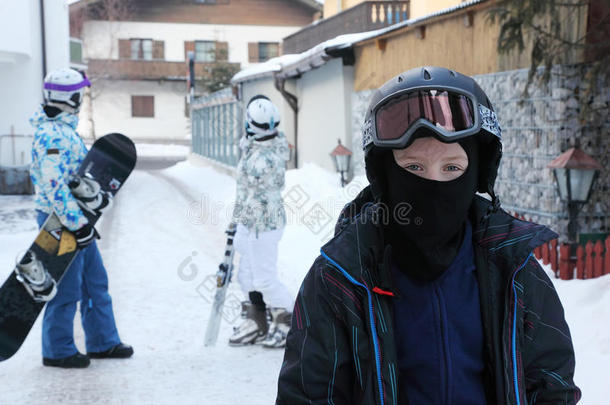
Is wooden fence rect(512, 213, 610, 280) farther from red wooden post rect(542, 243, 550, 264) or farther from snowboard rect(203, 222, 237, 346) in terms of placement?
snowboard rect(203, 222, 237, 346)

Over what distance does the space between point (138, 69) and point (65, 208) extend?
118 feet

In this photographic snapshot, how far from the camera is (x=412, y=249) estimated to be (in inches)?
71.2

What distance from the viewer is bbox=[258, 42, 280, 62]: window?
40.2 m

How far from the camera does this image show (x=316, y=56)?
562 inches

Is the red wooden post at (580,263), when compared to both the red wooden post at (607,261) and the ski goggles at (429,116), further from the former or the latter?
the ski goggles at (429,116)

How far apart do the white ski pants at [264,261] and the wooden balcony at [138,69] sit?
3366 cm

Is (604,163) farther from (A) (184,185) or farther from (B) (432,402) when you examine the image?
(A) (184,185)

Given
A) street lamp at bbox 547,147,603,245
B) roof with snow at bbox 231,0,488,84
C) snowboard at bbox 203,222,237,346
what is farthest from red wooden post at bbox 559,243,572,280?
roof with snow at bbox 231,0,488,84

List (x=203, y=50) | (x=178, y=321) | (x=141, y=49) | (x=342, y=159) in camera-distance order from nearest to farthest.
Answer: (x=178, y=321), (x=342, y=159), (x=141, y=49), (x=203, y=50)

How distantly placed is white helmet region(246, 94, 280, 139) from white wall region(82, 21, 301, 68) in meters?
35.1

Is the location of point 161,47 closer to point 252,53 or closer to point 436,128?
point 252,53

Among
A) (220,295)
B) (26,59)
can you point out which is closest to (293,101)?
(26,59)

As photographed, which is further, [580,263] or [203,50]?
[203,50]

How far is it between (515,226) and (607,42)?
5.58 m
